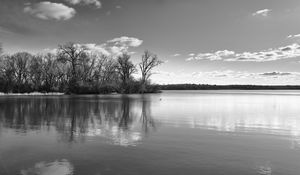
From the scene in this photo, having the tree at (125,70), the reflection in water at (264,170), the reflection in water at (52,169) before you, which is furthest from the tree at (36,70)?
the reflection in water at (264,170)

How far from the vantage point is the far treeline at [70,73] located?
78812 mm

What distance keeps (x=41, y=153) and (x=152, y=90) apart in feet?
288

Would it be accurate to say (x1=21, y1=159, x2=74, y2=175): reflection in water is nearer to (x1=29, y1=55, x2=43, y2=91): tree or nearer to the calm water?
the calm water

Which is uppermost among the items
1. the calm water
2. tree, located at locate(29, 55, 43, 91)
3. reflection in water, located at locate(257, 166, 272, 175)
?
tree, located at locate(29, 55, 43, 91)

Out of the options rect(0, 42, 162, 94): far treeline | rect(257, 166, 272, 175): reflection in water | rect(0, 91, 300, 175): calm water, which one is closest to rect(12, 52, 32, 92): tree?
rect(0, 42, 162, 94): far treeline

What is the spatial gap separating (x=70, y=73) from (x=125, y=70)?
18028 mm

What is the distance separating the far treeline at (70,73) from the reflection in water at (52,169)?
71.7 m

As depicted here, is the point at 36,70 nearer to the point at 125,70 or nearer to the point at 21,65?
the point at 21,65

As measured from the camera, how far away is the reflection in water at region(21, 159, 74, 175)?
23.4 ft

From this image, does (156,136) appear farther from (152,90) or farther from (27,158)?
(152,90)

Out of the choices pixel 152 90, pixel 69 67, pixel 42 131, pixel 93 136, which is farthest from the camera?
pixel 152 90

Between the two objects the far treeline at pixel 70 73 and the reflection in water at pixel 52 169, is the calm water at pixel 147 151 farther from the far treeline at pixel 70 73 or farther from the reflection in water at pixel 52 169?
the far treeline at pixel 70 73

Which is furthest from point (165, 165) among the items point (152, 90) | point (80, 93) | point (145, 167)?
point (152, 90)

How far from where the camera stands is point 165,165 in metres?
7.95
